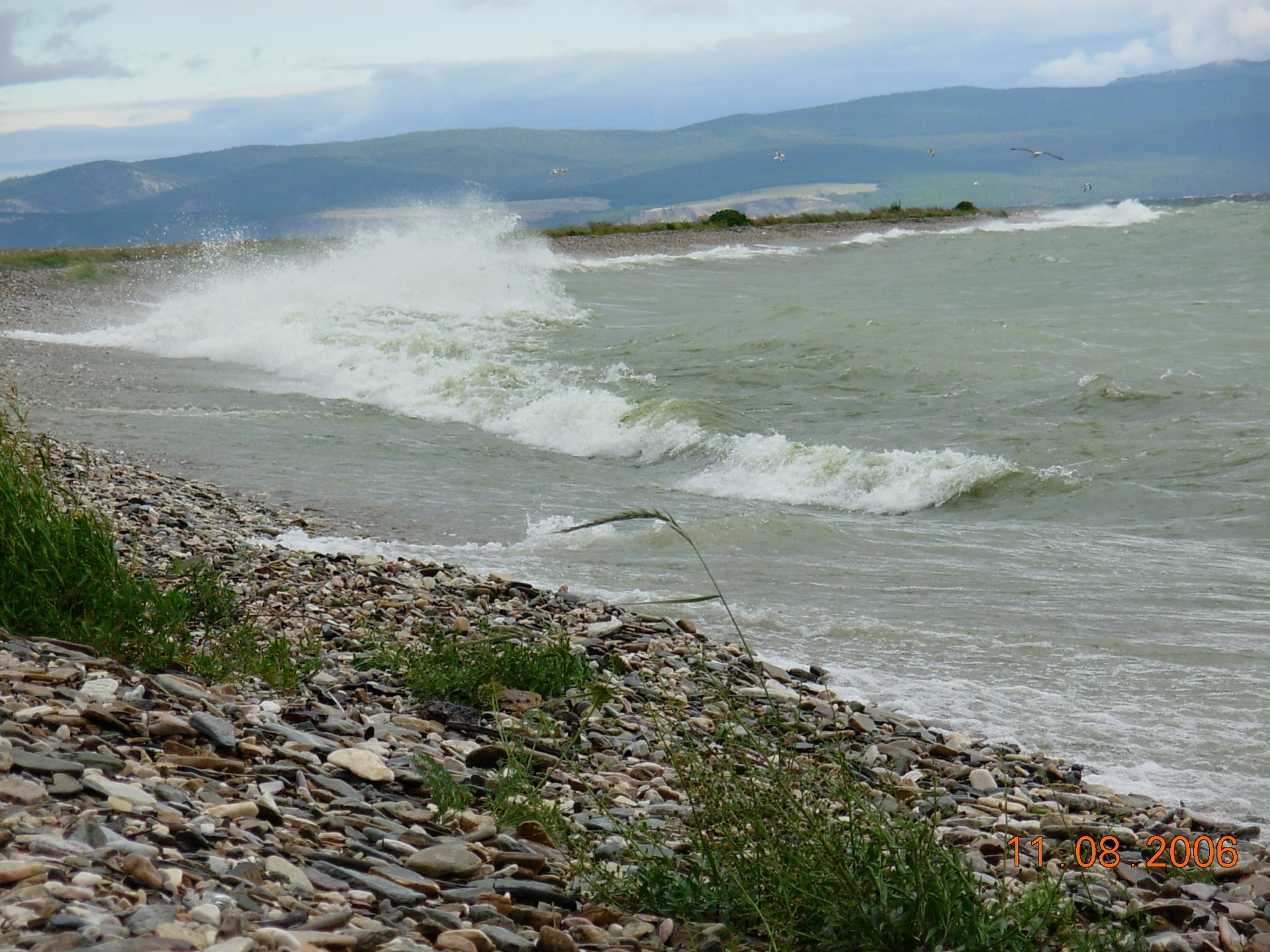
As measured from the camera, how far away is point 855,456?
11812 mm

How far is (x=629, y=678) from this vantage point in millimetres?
5316

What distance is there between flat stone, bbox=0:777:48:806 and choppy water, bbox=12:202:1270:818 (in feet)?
13.1

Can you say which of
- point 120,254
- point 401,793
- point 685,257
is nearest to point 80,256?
point 120,254

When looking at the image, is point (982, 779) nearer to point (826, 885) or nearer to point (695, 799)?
point (695, 799)

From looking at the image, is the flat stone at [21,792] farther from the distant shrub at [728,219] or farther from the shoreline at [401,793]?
the distant shrub at [728,219]

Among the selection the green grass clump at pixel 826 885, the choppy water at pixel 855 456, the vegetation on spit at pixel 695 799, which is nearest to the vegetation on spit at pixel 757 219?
the choppy water at pixel 855 456

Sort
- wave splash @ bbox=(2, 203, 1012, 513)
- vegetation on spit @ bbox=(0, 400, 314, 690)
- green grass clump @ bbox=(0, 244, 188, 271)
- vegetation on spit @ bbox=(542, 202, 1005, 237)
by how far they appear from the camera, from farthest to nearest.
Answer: vegetation on spit @ bbox=(542, 202, 1005, 237) < green grass clump @ bbox=(0, 244, 188, 271) < wave splash @ bbox=(2, 203, 1012, 513) < vegetation on spit @ bbox=(0, 400, 314, 690)

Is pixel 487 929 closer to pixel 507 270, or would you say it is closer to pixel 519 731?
pixel 519 731

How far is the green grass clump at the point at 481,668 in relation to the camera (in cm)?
475

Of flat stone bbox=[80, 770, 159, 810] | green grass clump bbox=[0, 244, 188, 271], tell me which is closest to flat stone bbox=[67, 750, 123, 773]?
flat stone bbox=[80, 770, 159, 810]

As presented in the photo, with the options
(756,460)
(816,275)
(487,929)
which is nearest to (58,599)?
(487,929)

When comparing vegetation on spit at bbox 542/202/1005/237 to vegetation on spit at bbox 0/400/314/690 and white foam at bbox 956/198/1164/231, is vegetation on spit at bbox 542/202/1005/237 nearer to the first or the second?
white foam at bbox 956/198/1164/231

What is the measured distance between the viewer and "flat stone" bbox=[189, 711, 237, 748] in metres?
3.56
